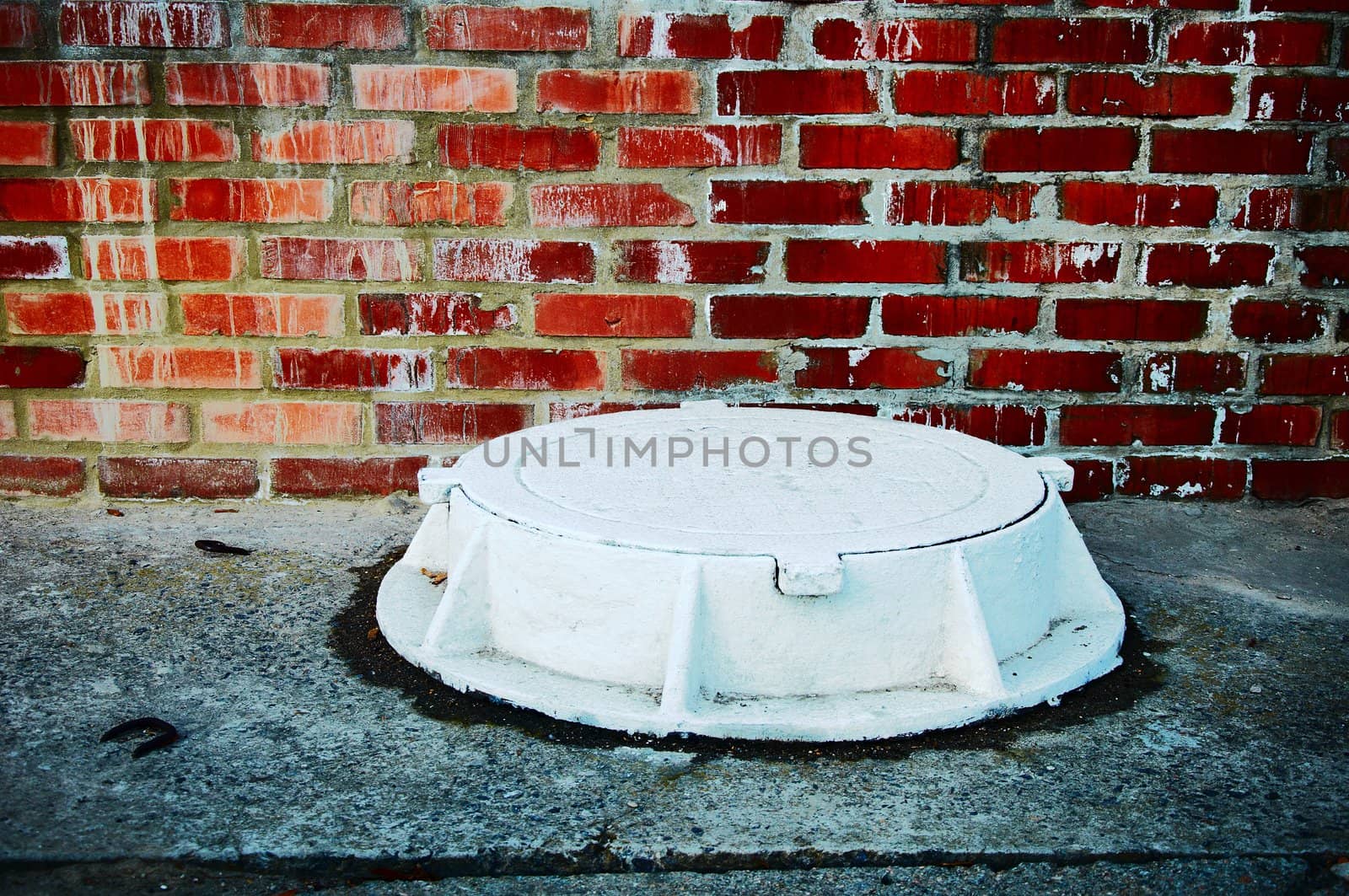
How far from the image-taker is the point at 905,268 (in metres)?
2.14

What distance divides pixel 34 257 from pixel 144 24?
486 mm

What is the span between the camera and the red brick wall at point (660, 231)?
6.80ft

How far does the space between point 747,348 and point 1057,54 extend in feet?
2.56

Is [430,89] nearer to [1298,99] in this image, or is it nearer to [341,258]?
[341,258]

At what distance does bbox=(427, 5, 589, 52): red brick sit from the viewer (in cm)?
206

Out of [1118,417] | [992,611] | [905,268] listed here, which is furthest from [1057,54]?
[992,611]

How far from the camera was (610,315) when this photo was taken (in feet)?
7.09

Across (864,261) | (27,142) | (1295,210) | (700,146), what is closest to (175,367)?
(27,142)

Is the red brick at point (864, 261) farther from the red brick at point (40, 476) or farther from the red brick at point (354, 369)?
the red brick at point (40, 476)

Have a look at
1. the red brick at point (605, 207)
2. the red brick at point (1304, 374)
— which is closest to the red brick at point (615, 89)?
the red brick at point (605, 207)

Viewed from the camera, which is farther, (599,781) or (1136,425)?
(1136,425)

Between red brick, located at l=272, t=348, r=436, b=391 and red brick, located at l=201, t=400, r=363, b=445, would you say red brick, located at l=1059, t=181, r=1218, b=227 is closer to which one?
red brick, located at l=272, t=348, r=436, b=391

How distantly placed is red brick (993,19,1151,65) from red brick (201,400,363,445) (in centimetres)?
140

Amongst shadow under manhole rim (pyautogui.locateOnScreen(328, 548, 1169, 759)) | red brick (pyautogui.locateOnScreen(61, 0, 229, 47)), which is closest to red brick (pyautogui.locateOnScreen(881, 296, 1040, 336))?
shadow under manhole rim (pyautogui.locateOnScreen(328, 548, 1169, 759))
